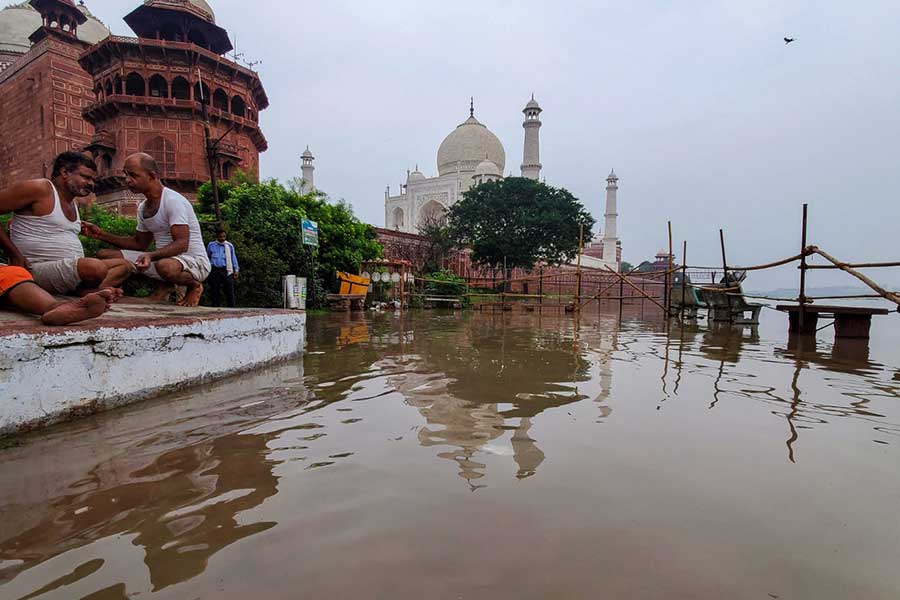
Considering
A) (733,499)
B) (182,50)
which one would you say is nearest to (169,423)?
(733,499)

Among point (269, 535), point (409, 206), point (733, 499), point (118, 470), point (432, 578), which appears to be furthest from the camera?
point (409, 206)

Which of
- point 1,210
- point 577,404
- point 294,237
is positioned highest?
point 294,237

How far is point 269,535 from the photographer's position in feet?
4.64

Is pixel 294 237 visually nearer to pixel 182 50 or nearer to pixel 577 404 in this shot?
pixel 577 404

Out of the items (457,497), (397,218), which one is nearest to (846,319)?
(457,497)

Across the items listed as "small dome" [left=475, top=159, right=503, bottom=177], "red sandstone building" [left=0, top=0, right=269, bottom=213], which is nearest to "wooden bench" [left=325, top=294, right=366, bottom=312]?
"red sandstone building" [left=0, top=0, right=269, bottom=213]

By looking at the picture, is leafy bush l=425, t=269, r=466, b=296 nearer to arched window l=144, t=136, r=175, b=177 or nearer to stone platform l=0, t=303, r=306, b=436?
stone platform l=0, t=303, r=306, b=436

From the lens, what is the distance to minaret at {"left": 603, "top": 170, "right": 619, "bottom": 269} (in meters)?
47.6

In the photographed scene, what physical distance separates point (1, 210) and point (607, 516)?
3811 millimetres

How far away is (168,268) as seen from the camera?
3.59 m

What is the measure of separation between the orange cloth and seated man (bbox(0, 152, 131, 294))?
321mm

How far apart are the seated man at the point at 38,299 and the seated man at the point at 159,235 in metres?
0.80

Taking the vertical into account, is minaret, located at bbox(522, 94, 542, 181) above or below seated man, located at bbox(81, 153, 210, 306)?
above

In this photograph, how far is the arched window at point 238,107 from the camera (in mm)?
23609
